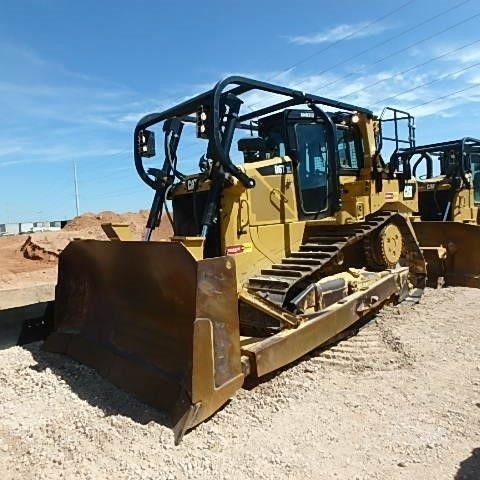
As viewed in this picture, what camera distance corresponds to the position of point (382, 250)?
266 inches

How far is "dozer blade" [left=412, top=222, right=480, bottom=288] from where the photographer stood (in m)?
8.66

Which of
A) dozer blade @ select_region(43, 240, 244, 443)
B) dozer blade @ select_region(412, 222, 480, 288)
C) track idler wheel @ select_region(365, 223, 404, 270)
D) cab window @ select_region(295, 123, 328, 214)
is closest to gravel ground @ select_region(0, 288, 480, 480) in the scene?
dozer blade @ select_region(43, 240, 244, 443)

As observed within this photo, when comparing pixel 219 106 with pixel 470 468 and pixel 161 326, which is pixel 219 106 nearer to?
pixel 161 326

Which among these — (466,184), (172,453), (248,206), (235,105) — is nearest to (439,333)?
(248,206)

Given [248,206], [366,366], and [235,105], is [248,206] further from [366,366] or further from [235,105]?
[366,366]

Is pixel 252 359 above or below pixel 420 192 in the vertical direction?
below

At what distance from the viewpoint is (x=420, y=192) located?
10.9 meters

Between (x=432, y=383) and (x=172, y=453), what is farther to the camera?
(x=432, y=383)

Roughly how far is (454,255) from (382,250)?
2843 mm

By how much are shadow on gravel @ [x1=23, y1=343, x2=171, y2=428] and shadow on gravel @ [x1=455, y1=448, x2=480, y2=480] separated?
1.90 metres

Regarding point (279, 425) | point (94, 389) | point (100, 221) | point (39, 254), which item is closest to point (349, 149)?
point (279, 425)

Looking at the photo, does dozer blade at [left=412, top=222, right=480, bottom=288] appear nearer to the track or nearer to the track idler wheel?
the track

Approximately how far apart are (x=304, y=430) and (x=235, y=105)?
10.1ft

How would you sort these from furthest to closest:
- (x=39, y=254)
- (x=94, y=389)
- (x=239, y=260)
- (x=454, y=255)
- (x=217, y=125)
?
(x=39, y=254), (x=454, y=255), (x=239, y=260), (x=217, y=125), (x=94, y=389)
